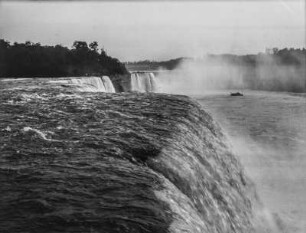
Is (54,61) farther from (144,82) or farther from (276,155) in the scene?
(276,155)

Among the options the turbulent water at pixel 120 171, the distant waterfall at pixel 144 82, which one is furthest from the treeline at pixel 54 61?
the turbulent water at pixel 120 171

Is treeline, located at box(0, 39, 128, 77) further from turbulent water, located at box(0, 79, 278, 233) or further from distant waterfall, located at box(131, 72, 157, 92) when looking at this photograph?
turbulent water, located at box(0, 79, 278, 233)

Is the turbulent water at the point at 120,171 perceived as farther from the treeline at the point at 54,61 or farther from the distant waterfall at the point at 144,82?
the treeline at the point at 54,61

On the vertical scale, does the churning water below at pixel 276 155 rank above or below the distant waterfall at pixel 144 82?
below

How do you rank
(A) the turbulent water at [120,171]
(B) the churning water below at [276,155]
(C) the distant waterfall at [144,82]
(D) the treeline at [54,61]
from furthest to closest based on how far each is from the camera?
(D) the treeline at [54,61], (C) the distant waterfall at [144,82], (B) the churning water below at [276,155], (A) the turbulent water at [120,171]

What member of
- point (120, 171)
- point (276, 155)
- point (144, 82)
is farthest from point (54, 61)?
point (120, 171)

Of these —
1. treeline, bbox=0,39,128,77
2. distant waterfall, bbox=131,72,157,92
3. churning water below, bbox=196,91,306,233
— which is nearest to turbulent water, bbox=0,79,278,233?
churning water below, bbox=196,91,306,233
